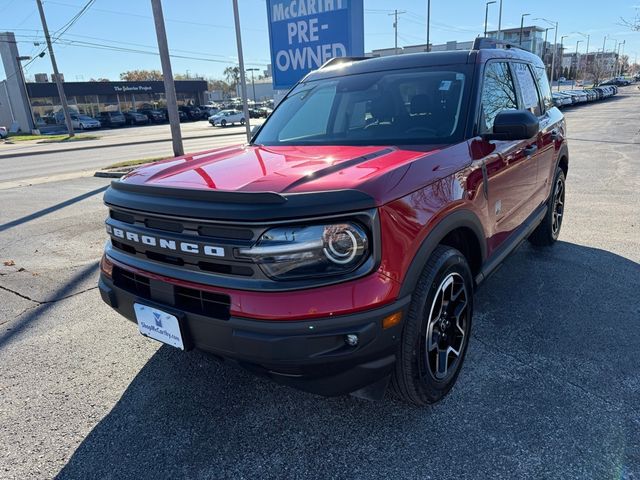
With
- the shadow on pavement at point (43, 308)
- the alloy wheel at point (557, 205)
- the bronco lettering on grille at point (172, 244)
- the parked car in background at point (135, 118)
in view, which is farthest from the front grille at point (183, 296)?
the parked car in background at point (135, 118)

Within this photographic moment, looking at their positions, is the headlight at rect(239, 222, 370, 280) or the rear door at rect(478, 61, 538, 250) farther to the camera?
the rear door at rect(478, 61, 538, 250)

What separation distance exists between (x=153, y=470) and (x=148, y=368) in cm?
98

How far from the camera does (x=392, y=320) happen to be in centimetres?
212

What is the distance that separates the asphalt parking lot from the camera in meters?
2.30

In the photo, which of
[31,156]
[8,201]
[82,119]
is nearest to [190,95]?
[82,119]

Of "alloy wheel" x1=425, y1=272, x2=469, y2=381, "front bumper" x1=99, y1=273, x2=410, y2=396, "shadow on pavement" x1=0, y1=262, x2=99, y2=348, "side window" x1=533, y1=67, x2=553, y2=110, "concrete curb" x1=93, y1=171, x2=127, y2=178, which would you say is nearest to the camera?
"front bumper" x1=99, y1=273, x2=410, y2=396

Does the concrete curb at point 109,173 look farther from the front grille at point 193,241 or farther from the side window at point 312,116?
the front grille at point 193,241

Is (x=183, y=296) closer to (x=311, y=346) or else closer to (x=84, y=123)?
(x=311, y=346)

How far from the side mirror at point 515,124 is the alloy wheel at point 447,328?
0.95 meters

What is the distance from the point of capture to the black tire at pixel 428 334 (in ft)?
7.59

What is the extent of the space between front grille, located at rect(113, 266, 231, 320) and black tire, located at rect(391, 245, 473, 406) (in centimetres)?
86

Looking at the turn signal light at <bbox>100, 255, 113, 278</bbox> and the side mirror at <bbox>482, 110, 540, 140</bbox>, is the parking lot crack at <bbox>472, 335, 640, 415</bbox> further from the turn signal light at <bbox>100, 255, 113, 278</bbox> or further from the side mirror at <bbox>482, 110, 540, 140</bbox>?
the turn signal light at <bbox>100, 255, 113, 278</bbox>

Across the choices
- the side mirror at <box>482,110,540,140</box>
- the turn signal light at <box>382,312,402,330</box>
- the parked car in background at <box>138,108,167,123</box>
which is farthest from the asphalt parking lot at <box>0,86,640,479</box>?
the parked car in background at <box>138,108,167,123</box>

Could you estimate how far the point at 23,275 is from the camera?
5031 mm
